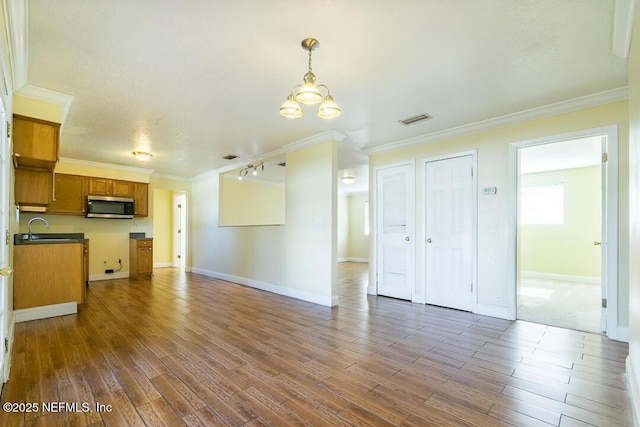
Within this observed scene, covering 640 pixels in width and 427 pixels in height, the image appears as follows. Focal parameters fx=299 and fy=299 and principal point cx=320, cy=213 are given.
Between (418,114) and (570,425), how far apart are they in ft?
10.1

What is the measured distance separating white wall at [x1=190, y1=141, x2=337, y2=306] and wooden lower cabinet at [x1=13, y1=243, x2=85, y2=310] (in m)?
2.67

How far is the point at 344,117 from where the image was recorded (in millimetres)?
3727

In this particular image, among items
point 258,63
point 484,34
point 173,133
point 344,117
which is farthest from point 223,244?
point 484,34

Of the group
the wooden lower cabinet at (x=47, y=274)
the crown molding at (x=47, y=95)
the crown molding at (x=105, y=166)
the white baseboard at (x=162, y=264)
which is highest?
the crown molding at (x=47, y=95)

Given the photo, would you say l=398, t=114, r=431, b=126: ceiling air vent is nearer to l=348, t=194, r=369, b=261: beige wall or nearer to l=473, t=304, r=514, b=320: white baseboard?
l=473, t=304, r=514, b=320: white baseboard

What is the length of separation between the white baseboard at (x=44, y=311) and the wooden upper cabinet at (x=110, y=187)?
3.23 m

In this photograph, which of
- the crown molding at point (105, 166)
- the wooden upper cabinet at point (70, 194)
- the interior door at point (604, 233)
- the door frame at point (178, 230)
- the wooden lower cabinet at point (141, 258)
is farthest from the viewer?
the door frame at point (178, 230)

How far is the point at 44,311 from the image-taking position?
12.1ft

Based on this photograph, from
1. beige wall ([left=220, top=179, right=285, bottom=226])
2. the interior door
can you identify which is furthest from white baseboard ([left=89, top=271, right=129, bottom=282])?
the interior door

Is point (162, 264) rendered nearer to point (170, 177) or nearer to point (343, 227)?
point (170, 177)

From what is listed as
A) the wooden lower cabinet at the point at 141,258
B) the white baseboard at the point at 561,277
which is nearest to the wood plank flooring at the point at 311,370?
the wooden lower cabinet at the point at 141,258

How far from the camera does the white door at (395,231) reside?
468cm

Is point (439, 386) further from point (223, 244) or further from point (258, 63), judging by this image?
point (223, 244)

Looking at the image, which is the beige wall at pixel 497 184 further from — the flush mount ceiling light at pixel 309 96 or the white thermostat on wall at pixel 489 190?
the flush mount ceiling light at pixel 309 96
